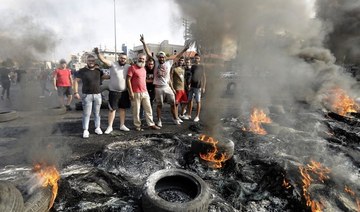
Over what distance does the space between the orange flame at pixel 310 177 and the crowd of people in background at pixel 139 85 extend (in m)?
3.79

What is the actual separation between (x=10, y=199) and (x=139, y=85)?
12.5 ft

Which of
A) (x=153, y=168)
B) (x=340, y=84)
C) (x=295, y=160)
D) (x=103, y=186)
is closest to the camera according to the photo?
(x=103, y=186)

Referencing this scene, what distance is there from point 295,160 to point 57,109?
766 centimetres

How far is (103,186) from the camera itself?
360 cm

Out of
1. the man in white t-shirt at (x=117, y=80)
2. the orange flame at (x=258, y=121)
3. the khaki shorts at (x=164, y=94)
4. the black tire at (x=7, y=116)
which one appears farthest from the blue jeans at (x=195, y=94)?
the black tire at (x=7, y=116)

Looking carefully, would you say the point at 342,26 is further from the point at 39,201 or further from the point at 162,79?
the point at 39,201

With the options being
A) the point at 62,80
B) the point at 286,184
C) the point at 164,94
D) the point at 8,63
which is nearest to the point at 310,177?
the point at 286,184

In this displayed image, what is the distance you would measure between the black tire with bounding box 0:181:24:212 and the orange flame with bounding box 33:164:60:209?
398 mm

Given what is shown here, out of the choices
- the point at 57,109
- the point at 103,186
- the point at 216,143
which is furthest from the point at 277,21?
the point at 57,109

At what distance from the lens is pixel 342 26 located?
15.2m

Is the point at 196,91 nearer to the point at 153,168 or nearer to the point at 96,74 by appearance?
the point at 96,74

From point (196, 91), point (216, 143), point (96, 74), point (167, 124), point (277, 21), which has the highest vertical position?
point (277, 21)

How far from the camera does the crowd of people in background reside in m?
5.56

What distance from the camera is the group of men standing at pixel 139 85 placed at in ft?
18.2
